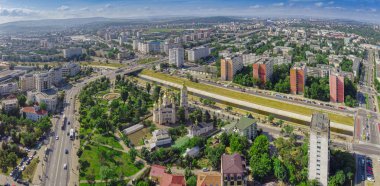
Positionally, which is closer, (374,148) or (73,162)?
(73,162)

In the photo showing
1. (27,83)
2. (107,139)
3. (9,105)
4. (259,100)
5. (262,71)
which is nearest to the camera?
(107,139)

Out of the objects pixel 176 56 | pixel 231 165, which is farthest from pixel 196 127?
pixel 176 56

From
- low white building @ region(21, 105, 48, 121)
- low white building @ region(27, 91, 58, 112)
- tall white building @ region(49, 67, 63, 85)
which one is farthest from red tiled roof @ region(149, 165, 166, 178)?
tall white building @ region(49, 67, 63, 85)

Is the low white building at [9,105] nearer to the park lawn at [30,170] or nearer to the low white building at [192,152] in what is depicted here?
the park lawn at [30,170]

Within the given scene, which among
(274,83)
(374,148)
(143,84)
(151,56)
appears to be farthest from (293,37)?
(374,148)

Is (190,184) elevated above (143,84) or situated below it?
below

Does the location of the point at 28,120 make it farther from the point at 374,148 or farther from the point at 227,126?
the point at 374,148

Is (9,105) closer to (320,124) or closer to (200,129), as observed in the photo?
(200,129)

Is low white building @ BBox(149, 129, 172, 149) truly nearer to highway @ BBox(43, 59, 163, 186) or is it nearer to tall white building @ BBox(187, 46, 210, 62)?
highway @ BBox(43, 59, 163, 186)
